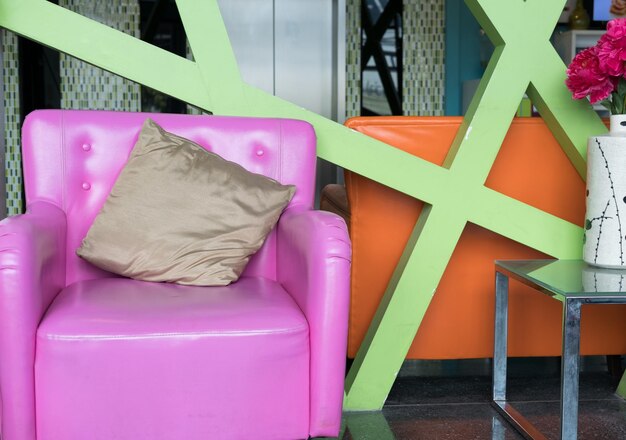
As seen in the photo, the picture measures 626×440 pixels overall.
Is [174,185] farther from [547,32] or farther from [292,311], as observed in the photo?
[547,32]

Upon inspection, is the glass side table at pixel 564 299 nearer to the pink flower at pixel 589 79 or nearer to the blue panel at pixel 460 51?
the pink flower at pixel 589 79

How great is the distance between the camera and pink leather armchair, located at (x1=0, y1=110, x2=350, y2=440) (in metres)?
1.64

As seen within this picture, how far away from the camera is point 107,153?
7.37 ft

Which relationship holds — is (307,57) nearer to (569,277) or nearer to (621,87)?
(621,87)

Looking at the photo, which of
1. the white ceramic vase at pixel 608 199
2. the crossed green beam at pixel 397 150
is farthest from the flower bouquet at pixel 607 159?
the crossed green beam at pixel 397 150

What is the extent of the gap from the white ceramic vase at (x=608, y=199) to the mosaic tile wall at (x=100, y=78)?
4.37 metres

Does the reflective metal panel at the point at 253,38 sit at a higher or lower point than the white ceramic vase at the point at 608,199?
Answer: higher

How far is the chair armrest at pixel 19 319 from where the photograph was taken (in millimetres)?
1595

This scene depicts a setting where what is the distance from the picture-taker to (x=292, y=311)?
5.86ft

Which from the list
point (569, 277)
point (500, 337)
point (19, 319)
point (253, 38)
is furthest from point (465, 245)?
point (253, 38)

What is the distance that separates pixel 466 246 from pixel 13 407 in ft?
5.00

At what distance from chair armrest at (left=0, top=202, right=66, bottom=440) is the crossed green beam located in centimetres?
88

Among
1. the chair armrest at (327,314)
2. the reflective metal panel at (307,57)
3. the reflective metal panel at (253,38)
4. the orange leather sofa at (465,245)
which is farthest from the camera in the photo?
the reflective metal panel at (253,38)

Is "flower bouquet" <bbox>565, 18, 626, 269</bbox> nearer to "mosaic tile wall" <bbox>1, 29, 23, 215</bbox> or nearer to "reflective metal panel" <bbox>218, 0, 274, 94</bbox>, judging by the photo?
"reflective metal panel" <bbox>218, 0, 274, 94</bbox>
